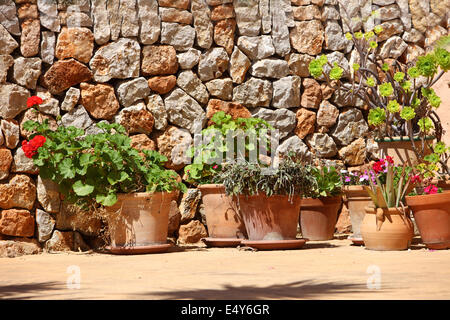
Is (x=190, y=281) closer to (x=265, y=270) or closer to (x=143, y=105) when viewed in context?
(x=265, y=270)

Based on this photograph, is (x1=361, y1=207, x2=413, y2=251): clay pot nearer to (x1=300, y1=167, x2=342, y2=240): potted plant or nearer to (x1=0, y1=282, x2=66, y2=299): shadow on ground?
(x1=300, y1=167, x2=342, y2=240): potted plant

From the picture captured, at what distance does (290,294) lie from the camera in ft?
9.17

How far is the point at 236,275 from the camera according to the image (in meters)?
3.52

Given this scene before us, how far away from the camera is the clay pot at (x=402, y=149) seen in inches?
226

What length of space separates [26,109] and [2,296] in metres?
2.68

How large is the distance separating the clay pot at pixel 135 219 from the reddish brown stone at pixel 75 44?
1315 millimetres

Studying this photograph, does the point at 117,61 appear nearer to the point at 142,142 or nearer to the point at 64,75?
the point at 64,75

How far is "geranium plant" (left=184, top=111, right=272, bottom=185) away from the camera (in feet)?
18.0

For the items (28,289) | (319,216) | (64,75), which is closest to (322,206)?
(319,216)

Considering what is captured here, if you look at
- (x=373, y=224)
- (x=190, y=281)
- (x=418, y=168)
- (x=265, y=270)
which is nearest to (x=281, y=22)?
(x=418, y=168)

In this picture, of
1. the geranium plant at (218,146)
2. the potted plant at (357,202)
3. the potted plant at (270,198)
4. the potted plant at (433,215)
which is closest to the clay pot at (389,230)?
the potted plant at (433,215)

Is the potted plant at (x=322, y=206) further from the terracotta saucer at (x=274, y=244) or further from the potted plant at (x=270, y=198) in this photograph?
the terracotta saucer at (x=274, y=244)

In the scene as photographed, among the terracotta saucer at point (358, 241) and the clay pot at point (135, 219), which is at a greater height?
the clay pot at point (135, 219)

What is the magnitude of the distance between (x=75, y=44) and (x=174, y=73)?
889 mm
